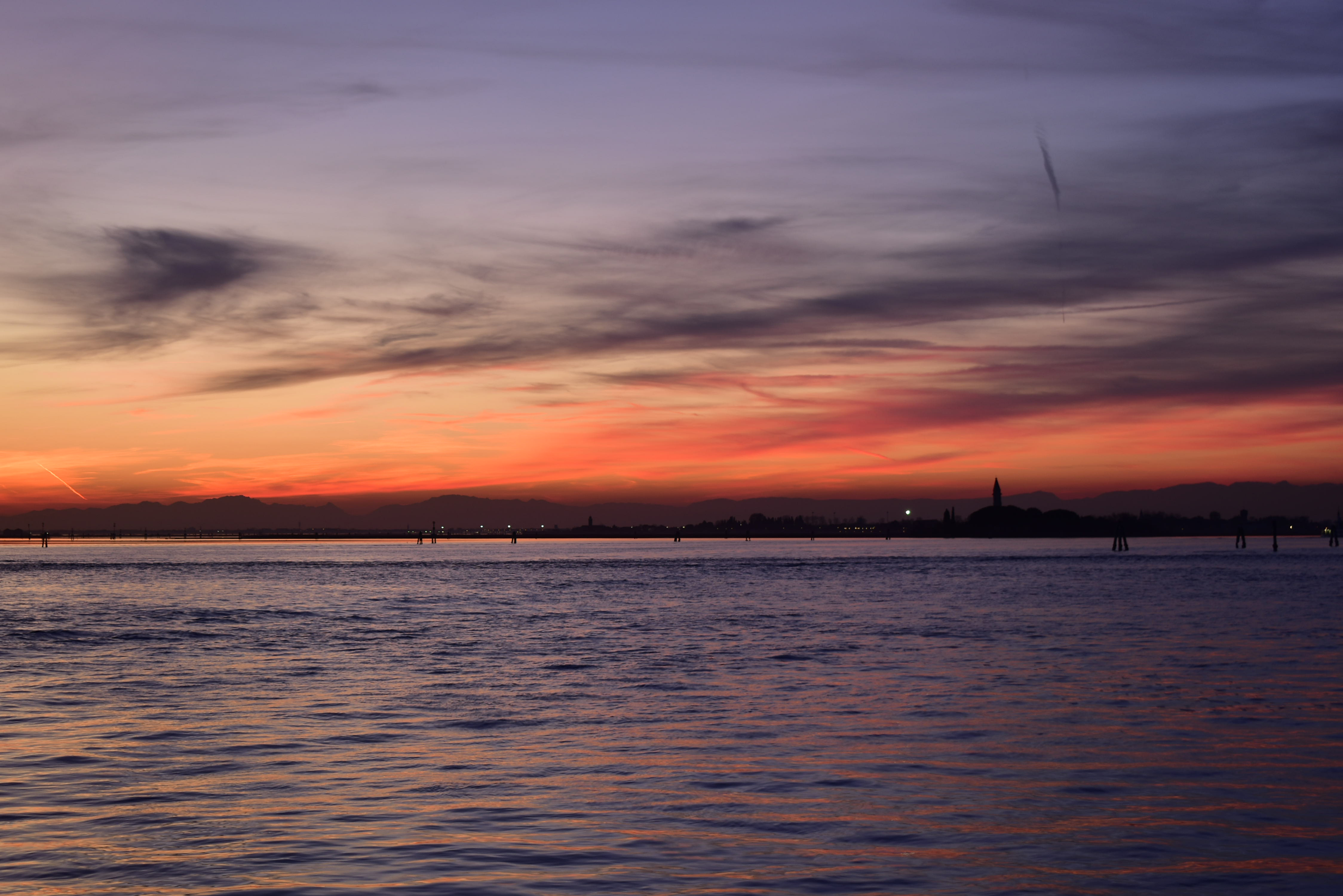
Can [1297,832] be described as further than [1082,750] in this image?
No

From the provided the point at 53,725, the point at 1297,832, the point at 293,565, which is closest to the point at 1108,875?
the point at 1297,832

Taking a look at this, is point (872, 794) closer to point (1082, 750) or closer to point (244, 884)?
point (1082, 750)

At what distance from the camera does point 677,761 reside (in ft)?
56.7

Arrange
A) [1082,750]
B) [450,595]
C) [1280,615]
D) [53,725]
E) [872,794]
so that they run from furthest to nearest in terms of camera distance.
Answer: [450,595] → [1280,615] → [53,725] → [1082,750] → [872,794]

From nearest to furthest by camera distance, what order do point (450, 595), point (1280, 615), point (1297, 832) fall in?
1. point (1297, 832)
2. point (1280, 615)
3. point (450, 595)

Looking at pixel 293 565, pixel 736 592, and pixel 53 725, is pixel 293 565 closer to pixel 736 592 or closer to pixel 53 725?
pixel 736 592

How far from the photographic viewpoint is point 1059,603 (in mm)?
62875

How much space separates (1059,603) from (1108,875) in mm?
54808

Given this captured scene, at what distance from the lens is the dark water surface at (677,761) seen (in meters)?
11.4

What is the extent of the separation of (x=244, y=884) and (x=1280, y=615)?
51.4m

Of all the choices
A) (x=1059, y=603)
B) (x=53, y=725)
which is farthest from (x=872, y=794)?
(x=1059, y=603)

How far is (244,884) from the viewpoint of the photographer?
10.8m

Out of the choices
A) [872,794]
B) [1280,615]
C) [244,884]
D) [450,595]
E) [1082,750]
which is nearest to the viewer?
[244,884]

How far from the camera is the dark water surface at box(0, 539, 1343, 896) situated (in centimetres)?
1143
